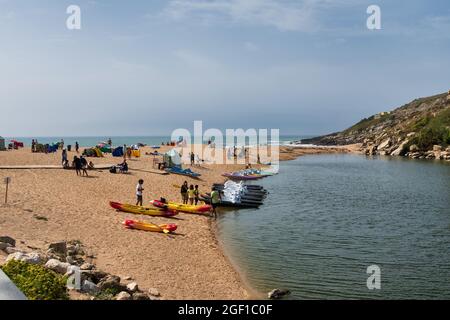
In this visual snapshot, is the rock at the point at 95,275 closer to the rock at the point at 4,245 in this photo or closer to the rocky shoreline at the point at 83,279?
the rocky shoreline at the point at 83,279

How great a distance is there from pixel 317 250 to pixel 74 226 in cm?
1311

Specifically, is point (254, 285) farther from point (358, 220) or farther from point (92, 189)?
point (92, 189)

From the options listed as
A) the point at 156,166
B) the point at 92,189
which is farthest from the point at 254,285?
the point at 156,166

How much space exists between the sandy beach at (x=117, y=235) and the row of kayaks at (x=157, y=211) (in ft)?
1.76

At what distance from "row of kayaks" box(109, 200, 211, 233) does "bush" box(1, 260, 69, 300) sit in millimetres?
11617

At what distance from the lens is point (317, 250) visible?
22281 mm

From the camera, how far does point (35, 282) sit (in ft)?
34.8

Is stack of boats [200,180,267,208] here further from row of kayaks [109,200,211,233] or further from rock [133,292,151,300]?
rock [133,292,151,300]

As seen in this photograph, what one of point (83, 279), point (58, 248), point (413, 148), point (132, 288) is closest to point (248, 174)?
point (58, 248)

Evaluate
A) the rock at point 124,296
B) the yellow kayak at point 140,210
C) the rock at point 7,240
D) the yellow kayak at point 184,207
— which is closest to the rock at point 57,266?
the rock at point 124,296

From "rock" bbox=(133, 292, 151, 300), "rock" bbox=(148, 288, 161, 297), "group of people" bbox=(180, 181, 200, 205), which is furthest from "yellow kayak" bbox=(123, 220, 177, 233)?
"rock" bbox=(133, 292, 151, 300)

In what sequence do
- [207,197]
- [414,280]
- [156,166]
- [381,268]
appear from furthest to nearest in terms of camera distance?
[156,166] → [207,197] → [381,268] → [414,280]

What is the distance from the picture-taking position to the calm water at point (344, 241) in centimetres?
1745

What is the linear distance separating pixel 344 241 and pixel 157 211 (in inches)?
476
